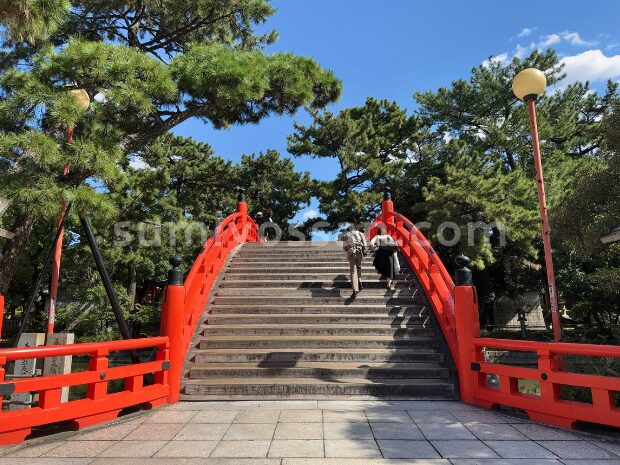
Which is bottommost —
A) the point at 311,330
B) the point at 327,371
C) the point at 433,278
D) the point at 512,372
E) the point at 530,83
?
the point at 327,371

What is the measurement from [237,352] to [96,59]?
178 inches

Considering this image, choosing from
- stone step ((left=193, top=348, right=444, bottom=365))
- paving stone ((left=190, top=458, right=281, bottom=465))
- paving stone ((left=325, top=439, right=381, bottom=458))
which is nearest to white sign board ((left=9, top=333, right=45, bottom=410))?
stone step ((left=193, top=348, right=444, bottom=365))

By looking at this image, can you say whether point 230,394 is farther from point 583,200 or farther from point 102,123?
point 583,200

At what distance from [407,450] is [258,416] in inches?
70.9

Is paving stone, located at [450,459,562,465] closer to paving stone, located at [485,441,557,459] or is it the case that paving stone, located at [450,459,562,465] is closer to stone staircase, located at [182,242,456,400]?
paving stone, located at [485,441,557,459]

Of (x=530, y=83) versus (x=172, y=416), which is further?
(x=530, y=83)

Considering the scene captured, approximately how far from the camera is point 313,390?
5.46 metres

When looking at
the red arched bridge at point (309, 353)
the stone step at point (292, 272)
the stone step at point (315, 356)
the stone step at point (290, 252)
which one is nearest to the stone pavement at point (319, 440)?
the red arched bridge at point (309, 353)

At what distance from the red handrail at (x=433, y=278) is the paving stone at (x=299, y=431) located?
260 centimetres

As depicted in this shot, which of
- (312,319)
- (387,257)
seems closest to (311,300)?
(312,319)

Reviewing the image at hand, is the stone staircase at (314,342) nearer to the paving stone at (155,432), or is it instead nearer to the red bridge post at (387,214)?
the paving stone at (155,432)

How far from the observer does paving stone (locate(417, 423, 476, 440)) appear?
12.9 ft

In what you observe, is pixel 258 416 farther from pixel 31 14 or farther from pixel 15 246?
pixel 31 14

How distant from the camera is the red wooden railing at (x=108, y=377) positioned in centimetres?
376
